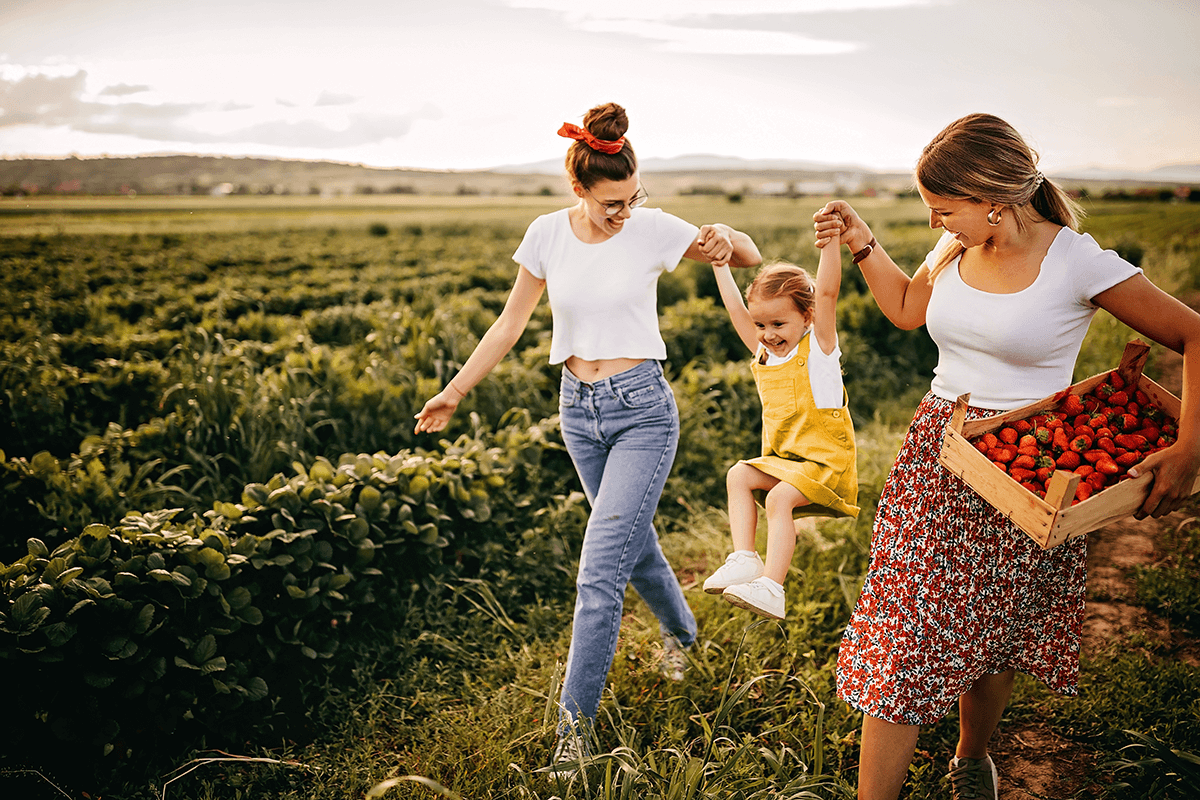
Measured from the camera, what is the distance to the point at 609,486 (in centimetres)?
253

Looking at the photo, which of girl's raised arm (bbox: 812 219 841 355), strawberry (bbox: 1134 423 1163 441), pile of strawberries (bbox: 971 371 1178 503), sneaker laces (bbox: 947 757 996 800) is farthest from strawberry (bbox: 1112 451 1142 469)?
sneaker laces (bbox: 947 757 996 800)

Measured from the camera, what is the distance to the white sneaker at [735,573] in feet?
6.56

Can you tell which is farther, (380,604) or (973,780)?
(380,604)

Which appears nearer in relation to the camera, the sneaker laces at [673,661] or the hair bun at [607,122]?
the hair bun at [607,122]

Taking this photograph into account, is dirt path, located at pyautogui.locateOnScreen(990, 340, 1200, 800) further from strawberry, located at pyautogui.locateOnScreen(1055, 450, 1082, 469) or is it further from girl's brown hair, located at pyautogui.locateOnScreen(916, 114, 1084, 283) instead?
girl's brown hair, located at pyautogui.locateOnScreen(916, 114, 1084, 283)

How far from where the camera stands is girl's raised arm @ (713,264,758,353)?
7.80 ft

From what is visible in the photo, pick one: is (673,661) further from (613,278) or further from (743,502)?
(613,278)

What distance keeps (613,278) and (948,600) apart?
1.44 m

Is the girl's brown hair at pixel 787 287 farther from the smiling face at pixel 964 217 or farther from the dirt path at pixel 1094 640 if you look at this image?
the dirt path at pixel 1094 640

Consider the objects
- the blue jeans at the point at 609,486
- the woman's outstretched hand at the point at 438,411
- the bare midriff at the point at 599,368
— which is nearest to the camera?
the blue jeans at the point at 609,486

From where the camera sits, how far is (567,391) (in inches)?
105

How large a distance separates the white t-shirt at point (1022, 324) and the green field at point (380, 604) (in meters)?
1.19

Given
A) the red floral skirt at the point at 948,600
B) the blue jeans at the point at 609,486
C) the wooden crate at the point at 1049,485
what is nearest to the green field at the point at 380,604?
the blue jeans at the point at 609,486

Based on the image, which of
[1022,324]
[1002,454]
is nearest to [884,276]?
[1022,324]
